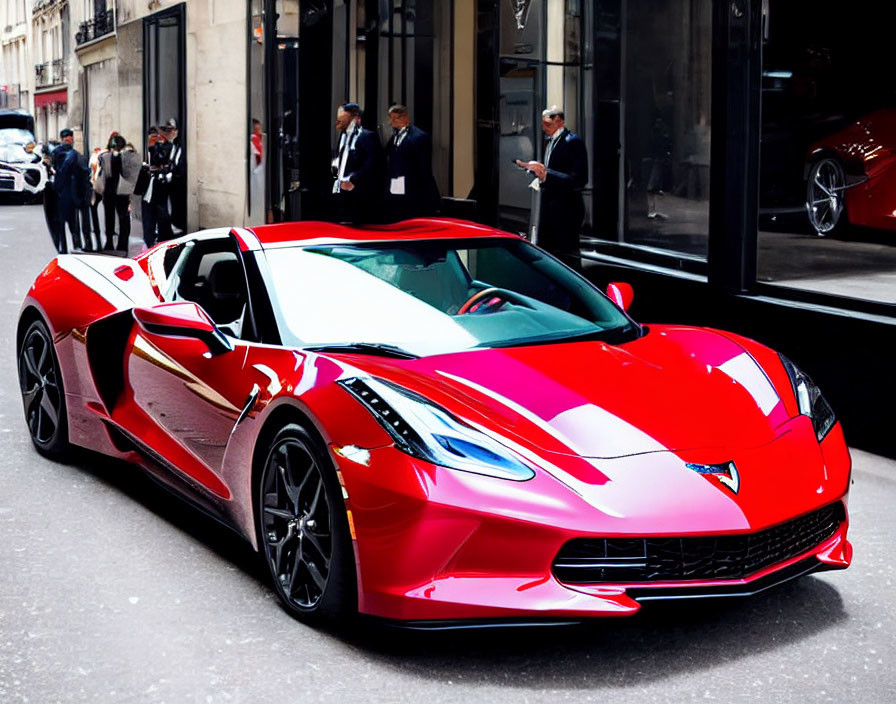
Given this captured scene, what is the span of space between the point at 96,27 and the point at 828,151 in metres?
39.8

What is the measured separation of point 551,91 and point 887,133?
537 centimetres

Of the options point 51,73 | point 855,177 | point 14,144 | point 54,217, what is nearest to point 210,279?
point 855,177

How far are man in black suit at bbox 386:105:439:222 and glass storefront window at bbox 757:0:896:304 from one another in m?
5.85

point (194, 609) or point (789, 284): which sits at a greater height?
point (789, 284)

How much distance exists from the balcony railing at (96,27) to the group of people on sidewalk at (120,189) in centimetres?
2092

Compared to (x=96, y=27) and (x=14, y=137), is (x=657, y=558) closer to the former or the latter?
(x=14, y=137)

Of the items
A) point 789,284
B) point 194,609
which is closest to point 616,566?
point 194,609

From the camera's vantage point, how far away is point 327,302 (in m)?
5.11

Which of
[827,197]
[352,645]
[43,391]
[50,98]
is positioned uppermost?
[50,98]

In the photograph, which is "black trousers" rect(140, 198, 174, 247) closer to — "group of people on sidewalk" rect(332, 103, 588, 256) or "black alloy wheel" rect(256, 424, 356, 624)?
"group of people on sidewalk" rect(332, 103, 588, 256)

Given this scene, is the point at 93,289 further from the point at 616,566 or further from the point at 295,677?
the point at 616,566

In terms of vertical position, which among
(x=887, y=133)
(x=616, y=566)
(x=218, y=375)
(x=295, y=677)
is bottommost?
(x=295, y=677)

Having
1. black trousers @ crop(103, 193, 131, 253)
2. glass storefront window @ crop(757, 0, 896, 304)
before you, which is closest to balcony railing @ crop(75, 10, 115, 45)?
black trousers @ crop(103, 193, 131, 253)

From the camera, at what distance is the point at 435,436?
13.6 ft
